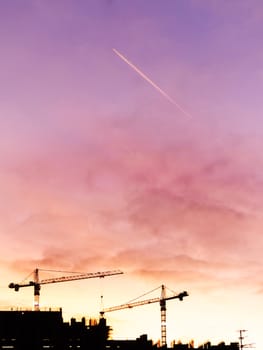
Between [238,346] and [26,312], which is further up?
[26,312]

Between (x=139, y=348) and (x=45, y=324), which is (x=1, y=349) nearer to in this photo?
(x=45, y=324)

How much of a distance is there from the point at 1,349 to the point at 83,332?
20063 mm

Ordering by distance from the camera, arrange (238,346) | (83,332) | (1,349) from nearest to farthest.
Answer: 1. (1,349)
2. (83,332)
3. (238,346)

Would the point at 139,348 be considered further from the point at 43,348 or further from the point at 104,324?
the point at 43,348

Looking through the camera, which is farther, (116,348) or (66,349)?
(116,348)

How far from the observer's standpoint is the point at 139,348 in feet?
476

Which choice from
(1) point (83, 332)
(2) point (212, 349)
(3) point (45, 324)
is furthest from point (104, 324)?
(2) point (212, 349)

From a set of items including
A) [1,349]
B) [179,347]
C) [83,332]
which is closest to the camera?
[1,349]

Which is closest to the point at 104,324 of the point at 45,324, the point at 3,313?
the point at 45,324

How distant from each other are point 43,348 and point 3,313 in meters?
12.4

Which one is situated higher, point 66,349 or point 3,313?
point 3,313

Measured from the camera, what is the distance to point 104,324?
141 meters

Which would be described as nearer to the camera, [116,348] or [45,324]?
[45,324]

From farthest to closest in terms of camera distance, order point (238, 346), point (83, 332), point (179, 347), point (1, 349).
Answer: point (238, 346), point (179, 347), point (83, 332), point (1, 349)
